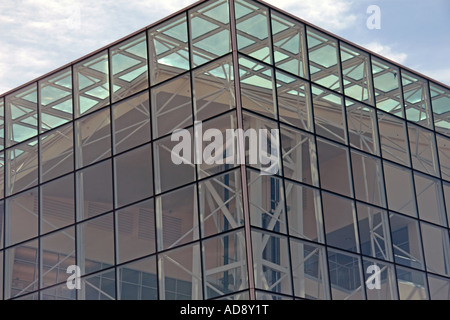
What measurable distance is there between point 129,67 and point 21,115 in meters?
5.12

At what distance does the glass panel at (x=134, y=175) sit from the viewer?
42.1 m

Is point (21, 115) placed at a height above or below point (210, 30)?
below

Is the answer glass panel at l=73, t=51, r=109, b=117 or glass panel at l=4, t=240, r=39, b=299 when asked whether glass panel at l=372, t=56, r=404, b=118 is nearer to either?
glass panel at l=73, t=51, r=109, b=117

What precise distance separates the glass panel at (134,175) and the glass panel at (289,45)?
43.5ft

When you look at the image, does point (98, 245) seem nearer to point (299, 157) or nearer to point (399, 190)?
point (299, 157)

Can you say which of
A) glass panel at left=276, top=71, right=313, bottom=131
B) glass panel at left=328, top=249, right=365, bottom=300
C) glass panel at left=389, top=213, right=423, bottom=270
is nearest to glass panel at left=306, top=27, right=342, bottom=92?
glass panel at left=276, top=71, right=313, bottom=131

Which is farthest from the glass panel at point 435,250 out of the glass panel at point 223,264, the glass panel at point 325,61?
the glass panel at point 223,264

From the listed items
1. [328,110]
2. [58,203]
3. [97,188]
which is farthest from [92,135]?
[58,203]

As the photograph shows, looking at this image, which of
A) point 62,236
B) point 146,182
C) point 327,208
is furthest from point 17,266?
point 327,208

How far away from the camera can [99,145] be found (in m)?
37.1

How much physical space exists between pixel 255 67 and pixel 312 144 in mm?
3248

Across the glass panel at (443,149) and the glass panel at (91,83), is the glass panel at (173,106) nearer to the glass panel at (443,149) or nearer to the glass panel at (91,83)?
the glass panel at (91,83)

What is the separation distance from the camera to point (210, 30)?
96.7ft
